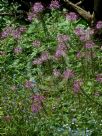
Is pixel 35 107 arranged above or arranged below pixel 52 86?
above

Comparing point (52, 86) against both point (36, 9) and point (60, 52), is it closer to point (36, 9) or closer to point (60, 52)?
point (60, 52)

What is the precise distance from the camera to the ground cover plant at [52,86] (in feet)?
17.7

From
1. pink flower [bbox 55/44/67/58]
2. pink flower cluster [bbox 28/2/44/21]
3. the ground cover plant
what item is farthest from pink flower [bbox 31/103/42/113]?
pink flower cluster [bbox 28/2/44/21]

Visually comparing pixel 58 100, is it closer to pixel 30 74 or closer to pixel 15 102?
pixel 15 102

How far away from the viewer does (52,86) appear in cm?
630

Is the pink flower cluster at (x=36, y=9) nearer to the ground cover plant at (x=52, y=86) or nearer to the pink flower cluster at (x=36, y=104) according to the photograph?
the ground cover plant at (x=52, y=86)

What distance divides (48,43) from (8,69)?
835mm

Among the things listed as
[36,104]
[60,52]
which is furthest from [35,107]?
[60,52]

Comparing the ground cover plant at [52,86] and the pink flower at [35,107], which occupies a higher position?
the pink flower at [35,107]

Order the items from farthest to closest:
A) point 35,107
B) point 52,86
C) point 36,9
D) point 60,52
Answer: point 36,9 → point 52,86 → point 60,52 → point 35,107

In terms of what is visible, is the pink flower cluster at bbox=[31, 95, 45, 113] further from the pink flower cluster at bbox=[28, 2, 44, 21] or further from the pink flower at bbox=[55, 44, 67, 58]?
the pink flower cluster at bbox=[28, 2, 44, 21]

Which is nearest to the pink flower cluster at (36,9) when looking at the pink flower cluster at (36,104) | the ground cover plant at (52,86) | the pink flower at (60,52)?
the ground cover plant at (52,86)

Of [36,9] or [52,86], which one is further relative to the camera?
[36,9]

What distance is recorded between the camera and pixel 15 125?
5.62 meters
